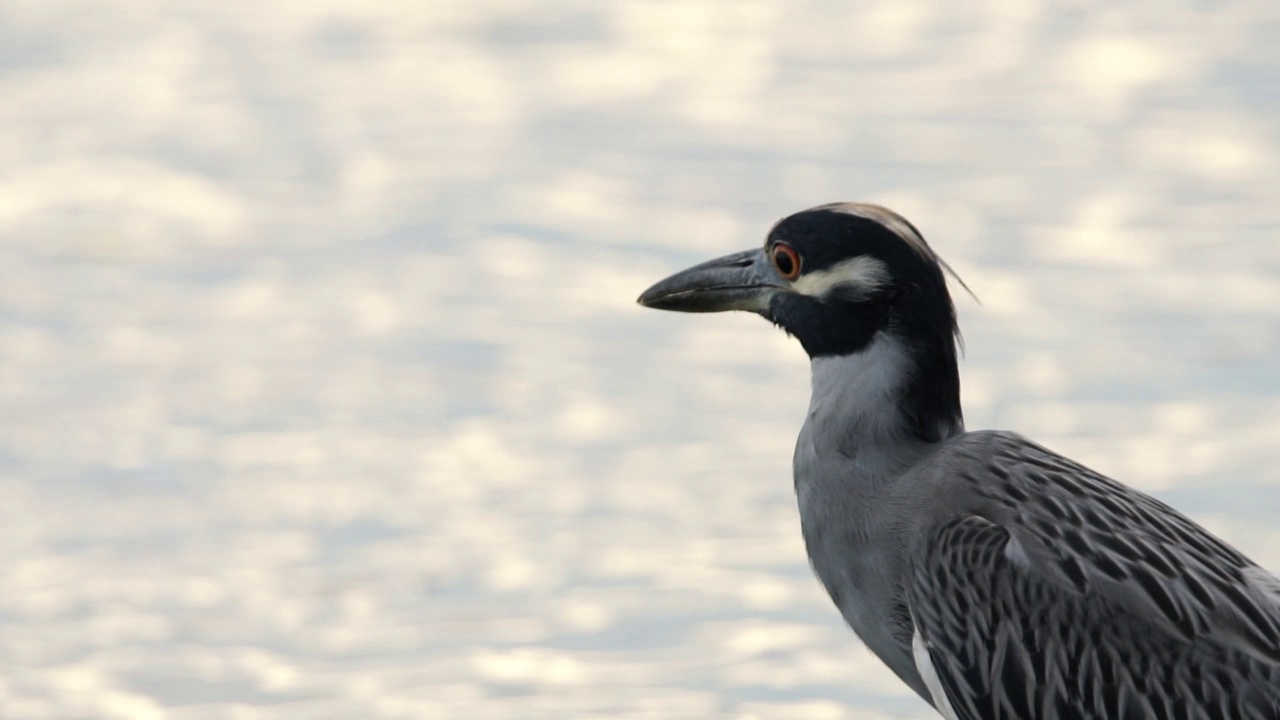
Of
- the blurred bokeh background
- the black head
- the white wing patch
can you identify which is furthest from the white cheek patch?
the blurred bokeh background

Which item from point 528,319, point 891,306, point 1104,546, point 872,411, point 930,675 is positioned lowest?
point 930,675

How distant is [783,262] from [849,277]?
32cm

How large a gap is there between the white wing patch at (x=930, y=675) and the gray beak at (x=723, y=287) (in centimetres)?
142

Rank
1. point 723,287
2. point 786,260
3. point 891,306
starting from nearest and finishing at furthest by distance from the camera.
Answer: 1. point 891,306
2. point 786,260
3. point 723,287

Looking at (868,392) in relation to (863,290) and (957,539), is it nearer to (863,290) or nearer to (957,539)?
(863,290)

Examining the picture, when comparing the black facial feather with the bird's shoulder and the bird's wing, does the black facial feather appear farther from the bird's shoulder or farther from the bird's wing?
the bird's wing

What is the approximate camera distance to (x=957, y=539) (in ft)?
30.4

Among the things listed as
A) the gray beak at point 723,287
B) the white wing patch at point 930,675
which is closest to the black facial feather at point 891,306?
the gray beak at point 723,287

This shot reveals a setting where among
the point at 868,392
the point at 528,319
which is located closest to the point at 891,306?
the point at 868,392

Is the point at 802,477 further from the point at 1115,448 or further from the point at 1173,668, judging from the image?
the point at 1115,448

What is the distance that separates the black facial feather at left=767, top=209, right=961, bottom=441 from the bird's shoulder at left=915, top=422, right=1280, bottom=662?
20 cm

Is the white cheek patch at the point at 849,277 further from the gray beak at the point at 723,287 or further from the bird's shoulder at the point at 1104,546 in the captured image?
the bird's shoulder at the point at 1104,546

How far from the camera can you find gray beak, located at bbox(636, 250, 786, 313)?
10031mm

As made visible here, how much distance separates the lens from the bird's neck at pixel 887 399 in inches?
381
